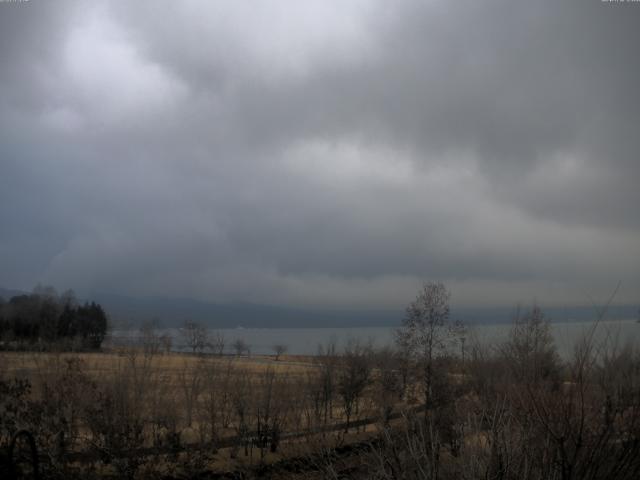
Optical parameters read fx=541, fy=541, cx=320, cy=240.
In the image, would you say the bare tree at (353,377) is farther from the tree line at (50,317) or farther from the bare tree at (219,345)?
the tree line at (50,317)

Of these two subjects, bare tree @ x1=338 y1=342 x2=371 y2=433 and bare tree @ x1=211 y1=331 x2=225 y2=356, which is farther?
bare tree @ x1=211 y1=331 x2=225 y2=356

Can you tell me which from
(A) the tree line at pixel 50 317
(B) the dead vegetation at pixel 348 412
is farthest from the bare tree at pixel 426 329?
(A) the tree line at pixel 50 317

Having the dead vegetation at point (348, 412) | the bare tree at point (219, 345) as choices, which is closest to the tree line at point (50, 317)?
the bare tree at point (219, 345)

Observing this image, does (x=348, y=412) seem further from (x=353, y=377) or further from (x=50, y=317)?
(x=50, y=317)

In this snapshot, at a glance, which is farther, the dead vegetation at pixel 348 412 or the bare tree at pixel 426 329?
the bare tree at pixel 426 329

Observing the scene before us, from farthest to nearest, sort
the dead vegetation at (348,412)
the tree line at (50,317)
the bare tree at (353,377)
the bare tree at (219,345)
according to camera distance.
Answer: the tree line at (50,317) < the bare tree at (219,345) < the bare tree at (353,377) < the dead vegetation at (348,412)

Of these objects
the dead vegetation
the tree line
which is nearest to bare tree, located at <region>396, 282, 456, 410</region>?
the dead vegetation

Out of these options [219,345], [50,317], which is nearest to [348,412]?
[219,345]

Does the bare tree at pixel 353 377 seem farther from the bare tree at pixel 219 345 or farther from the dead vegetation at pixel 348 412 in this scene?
the bare tree at pixel 219 345

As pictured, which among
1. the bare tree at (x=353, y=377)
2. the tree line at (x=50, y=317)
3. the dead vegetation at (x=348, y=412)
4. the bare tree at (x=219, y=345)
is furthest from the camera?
the tree line at (x=50, y=317)

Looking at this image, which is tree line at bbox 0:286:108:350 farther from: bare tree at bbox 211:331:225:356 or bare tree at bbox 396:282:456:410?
bare tree at bbox 396:282:456:410

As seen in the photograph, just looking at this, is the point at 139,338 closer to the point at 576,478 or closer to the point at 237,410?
the point at 237,410

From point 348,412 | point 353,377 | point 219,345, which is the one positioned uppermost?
point 219,345

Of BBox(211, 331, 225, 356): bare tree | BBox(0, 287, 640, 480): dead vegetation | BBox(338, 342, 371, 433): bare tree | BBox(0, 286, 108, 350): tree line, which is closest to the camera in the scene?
BBox(0, 287, 640, 480): dead vegetation
